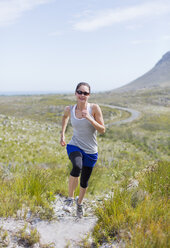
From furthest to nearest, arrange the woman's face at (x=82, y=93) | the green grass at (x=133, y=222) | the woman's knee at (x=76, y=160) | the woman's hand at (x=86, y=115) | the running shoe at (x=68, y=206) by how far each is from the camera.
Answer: the running shoe at (x=68, y=206) < the woman's face at (x=82, y=93) < the woman's knee at (x=76, y=160) < the woman's hand at (x=86, y=115) < the green grass at (x=133, y=222)

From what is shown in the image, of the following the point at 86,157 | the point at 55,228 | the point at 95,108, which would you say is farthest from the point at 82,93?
the point at 55,228

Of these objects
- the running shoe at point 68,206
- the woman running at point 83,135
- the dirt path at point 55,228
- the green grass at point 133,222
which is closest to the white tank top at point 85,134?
the woman running at point 83,135

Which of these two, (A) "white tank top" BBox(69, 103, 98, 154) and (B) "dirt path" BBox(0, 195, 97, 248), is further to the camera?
(A) "white tank top" BBox(69, 103, 98, 154)

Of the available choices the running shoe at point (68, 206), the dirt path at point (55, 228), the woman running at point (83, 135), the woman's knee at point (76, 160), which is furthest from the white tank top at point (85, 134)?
the dirt path at point (55, 228)

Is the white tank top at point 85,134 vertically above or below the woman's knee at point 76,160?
above

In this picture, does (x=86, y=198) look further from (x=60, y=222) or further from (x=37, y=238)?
(x=37, y=238)

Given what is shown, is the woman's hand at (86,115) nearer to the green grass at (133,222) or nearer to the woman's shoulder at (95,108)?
the woman's shoulder at (95,108)

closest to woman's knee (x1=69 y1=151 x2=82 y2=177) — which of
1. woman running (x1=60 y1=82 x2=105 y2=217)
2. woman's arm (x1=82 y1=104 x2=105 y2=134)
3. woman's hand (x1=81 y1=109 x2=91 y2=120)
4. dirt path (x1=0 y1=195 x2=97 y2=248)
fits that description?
woman running (x1=60 y1=82 x2=105 y2=217)

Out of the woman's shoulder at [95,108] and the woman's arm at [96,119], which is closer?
the woman's arm at [96,119]

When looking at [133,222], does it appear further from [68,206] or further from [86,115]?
[86,115]

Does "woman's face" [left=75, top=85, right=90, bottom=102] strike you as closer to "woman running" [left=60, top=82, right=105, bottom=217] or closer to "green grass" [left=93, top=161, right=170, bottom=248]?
"woman running" [left=60, top=82, right=105, bottom=217]

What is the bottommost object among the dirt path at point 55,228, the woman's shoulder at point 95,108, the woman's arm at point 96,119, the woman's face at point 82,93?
the dirt path at point 55,228

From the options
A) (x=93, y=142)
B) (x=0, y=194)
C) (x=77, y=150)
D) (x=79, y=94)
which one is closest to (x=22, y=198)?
(x=0, y=194)

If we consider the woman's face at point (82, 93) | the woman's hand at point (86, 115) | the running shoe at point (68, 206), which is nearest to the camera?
the woman's hand at point (86, 115)
